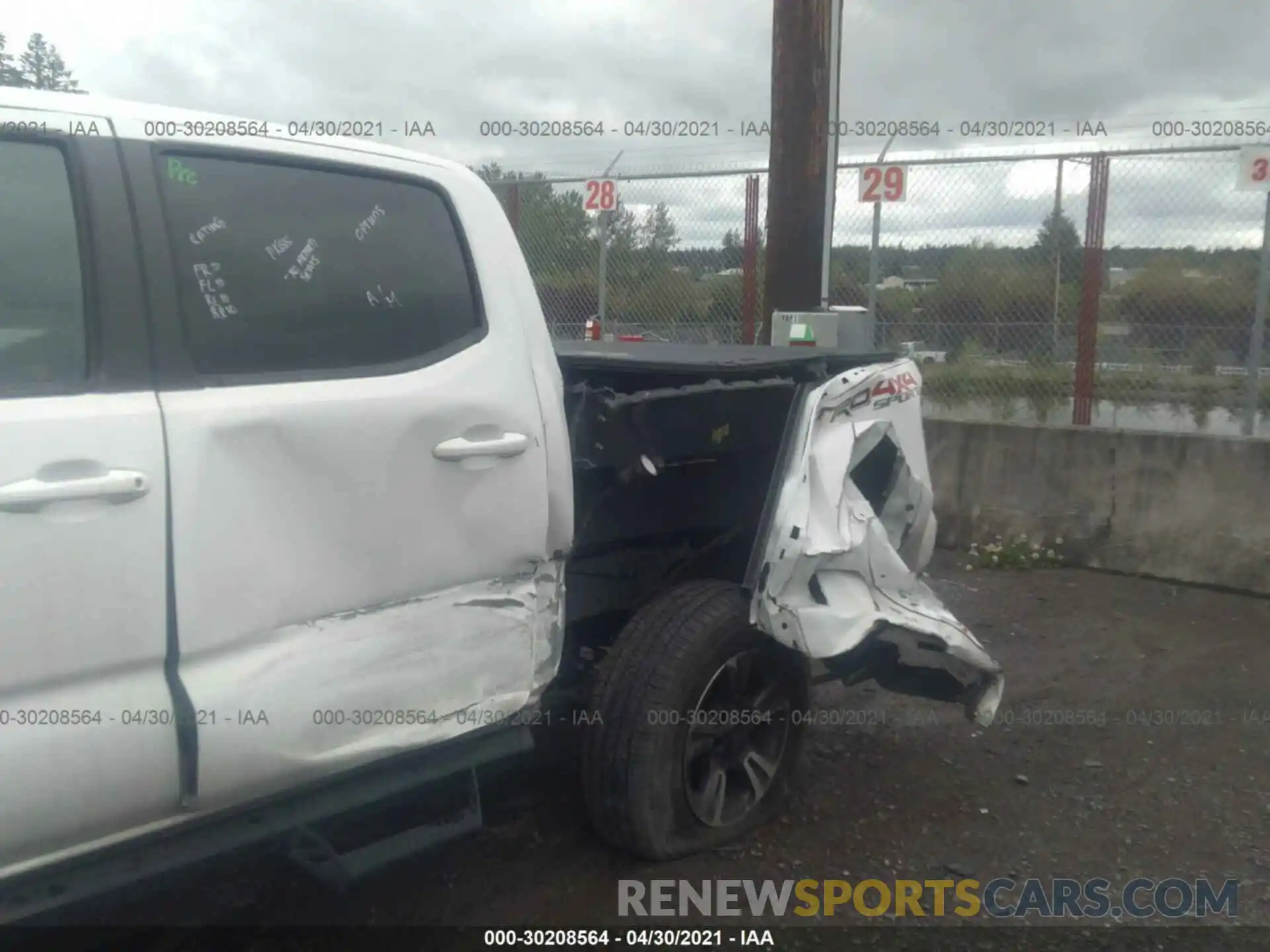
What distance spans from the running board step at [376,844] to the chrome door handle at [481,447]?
0.86 meters

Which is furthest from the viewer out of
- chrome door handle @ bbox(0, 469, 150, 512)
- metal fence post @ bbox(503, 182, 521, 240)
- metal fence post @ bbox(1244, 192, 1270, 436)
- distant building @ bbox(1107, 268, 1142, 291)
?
metal fence post @ bbox(503, 182, 521, 240)

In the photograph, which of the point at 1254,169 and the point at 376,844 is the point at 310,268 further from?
the point at 1254,169

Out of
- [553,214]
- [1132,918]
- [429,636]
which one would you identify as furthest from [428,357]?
[553,214]

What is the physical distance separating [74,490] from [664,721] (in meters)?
1.91

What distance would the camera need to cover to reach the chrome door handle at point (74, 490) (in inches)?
86.4

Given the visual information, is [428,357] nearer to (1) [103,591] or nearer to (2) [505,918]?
(1) [103,591]

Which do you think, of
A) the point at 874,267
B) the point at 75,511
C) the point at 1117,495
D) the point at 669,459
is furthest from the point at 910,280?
the point at 75,511

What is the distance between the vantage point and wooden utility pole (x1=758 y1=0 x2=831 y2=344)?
663cm

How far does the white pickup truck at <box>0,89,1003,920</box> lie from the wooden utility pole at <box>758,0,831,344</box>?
281 centimetres

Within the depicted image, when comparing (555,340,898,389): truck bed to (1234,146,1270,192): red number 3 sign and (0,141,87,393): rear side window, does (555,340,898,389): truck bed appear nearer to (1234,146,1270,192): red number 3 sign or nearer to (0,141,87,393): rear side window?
(0,141,87,393): rear side window

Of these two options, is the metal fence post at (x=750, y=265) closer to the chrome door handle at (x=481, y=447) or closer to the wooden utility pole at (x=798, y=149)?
the wooden utility pole at (x=798, y=149)

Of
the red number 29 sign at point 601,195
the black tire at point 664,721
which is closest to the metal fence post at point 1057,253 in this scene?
the red number 29 sign at point 601,195

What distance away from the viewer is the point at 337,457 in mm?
2773

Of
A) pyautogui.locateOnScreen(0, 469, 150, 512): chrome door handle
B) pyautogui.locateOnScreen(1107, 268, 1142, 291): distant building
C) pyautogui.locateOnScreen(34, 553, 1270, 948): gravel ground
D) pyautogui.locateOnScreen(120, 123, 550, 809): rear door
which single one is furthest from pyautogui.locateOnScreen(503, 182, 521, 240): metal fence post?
pyautogui.locateOnScreen(0, 469, 150, 512): chrome door handle
